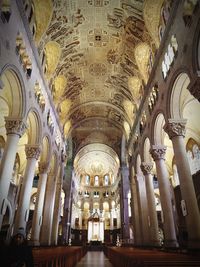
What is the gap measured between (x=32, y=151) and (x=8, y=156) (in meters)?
3.32

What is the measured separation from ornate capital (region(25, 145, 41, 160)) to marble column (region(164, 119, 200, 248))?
7.87 metres

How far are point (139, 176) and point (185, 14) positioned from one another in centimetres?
1329

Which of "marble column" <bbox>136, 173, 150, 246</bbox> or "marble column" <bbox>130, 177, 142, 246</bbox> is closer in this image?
"marble column" <bbox>136, 173, 150, 246</bbox>

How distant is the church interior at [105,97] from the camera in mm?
8992

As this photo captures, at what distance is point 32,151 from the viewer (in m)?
13.0

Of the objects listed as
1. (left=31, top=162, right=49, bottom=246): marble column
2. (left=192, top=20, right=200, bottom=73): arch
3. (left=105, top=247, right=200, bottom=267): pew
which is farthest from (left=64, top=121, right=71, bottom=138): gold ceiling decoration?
(left=105, top=247, right=200, bottom=267): pew

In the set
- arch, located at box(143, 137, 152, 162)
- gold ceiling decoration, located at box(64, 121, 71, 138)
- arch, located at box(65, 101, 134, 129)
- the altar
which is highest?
arch, located at box(65, 101, 134, 129)

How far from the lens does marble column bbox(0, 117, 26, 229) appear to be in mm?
8784

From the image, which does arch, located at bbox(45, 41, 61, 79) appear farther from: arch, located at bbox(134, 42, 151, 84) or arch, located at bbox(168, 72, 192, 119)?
arch, located at bbox(168, 72, 192, 119)

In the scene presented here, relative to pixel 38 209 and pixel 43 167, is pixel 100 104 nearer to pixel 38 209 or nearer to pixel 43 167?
pixel 43 167

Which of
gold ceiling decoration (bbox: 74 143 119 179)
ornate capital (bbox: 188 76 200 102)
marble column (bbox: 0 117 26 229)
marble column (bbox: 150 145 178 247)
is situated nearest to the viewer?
ornate capital (bbox: 188 76 200 102)

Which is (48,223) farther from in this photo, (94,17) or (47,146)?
(94,17)

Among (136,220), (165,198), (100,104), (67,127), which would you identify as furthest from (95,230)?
(165,198)

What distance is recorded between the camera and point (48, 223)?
15953 mm
